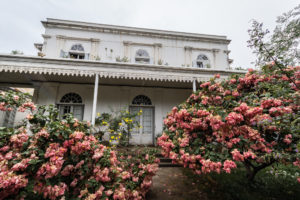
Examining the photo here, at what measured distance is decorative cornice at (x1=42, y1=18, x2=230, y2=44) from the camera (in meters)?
8.62

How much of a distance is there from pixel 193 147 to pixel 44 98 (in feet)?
24.4

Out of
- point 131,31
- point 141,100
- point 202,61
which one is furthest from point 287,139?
point 131,31

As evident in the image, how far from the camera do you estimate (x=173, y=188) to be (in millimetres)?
3195

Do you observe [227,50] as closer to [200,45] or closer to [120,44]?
[200,45]

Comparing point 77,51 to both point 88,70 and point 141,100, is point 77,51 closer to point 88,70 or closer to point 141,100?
point 88,70

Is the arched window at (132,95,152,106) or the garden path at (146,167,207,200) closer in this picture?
the garden path at (146,167,207,200)

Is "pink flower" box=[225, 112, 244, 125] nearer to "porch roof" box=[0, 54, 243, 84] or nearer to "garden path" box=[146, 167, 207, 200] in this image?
"garden path" box=[146, 167, 207, 200]

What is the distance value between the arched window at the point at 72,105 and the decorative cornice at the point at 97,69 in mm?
1829

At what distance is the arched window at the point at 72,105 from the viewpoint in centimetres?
685

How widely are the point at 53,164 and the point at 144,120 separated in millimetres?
5961

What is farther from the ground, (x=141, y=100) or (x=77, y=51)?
(x=77, y=51)

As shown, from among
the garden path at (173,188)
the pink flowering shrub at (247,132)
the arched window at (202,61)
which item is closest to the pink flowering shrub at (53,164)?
the pink flowering shrub at (247,132)

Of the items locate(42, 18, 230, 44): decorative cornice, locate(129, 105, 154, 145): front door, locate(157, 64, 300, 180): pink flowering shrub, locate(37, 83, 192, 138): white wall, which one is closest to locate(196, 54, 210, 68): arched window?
locate(42, 18, 230, 44): decorative cornice

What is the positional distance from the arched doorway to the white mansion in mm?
50
